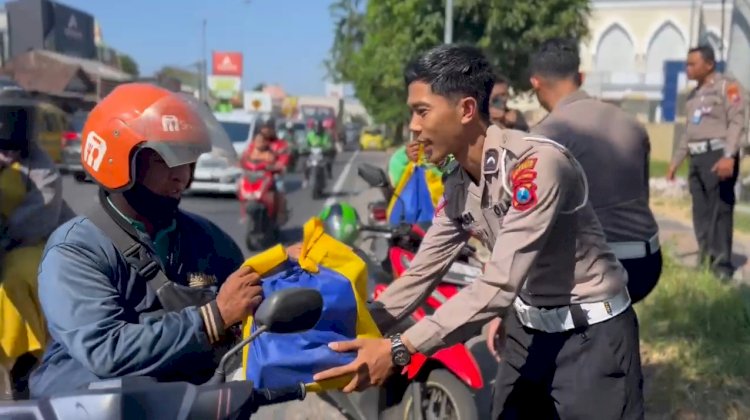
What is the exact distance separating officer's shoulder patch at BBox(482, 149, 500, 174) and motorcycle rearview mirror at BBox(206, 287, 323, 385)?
0.81 meters

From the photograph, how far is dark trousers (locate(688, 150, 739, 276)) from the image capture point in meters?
7.59

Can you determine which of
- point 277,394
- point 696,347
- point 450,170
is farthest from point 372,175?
point 277,394

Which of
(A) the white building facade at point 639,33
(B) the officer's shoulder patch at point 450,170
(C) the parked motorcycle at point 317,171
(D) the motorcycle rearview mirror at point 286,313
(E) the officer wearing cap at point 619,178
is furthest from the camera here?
(A) the white building facade at point 639,33

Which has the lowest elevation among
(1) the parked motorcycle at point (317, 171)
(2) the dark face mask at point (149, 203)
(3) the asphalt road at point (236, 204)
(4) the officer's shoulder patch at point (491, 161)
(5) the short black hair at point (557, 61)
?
(3) the asphalt road at point (236, 204)

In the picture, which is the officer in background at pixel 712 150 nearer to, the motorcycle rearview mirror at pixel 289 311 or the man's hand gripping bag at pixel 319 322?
the man's hand gripping bag at pixel 319 322

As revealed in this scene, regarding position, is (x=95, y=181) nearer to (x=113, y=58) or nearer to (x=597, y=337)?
(x=597, y=337)

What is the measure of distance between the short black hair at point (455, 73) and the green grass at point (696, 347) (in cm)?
280

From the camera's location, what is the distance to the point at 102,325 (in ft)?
7.05

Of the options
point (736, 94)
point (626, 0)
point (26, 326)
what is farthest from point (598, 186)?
point (626, 0)

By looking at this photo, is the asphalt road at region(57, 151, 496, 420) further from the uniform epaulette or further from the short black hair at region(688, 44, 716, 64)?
the short black hair at region(688, 44, 716, 64)

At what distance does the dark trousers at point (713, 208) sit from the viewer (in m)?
7.59

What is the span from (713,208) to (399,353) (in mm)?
5818

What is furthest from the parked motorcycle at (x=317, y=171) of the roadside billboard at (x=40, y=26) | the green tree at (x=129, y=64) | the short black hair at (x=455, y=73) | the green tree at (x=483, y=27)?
the green tree at (x=129, y=64)

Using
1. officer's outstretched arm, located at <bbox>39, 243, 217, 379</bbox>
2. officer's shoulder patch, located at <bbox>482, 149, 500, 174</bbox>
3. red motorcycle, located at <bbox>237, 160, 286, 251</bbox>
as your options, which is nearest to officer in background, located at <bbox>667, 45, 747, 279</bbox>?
officer's shoulder patch, located at <bbox>482, 149, 500, 174</bbox>
